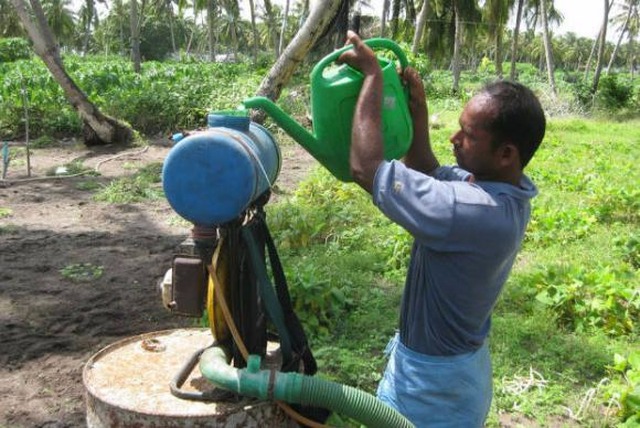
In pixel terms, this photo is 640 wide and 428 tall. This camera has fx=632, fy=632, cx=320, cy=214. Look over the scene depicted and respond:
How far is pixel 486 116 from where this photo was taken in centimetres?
160

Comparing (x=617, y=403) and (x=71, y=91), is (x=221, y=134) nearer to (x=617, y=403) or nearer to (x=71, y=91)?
(x=617, y=403)

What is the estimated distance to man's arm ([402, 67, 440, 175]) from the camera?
6.20 feet

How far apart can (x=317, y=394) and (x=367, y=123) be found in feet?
2.29

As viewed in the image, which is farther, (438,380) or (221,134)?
(438,380)

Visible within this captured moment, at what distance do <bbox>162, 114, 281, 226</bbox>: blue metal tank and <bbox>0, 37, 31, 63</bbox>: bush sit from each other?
89.1 ft

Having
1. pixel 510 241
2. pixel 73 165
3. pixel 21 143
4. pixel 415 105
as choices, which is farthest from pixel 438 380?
pixel 21 143

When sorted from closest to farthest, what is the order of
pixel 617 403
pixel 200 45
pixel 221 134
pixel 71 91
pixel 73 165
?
1. pixel 221 134
2. pixel 617 403
3. pixel 73 165
4. pixel 71 91
5. pixel 200 45

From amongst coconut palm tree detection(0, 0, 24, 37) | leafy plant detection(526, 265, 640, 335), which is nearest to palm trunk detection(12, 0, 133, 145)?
leafy plant detection(526, 265, 640, 335)

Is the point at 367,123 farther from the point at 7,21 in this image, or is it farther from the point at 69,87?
the point at 7,21

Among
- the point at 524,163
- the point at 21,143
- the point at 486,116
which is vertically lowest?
the point at 21,143

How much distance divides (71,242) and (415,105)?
5.12 meters

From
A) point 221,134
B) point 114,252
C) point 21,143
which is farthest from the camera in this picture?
point 21,143

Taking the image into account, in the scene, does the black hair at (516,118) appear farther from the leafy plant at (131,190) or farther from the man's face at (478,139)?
the leafy plant at (131,190)

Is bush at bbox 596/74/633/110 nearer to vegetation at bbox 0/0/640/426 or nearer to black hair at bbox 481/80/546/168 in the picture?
vegetation at bbox 0/0/640/426
